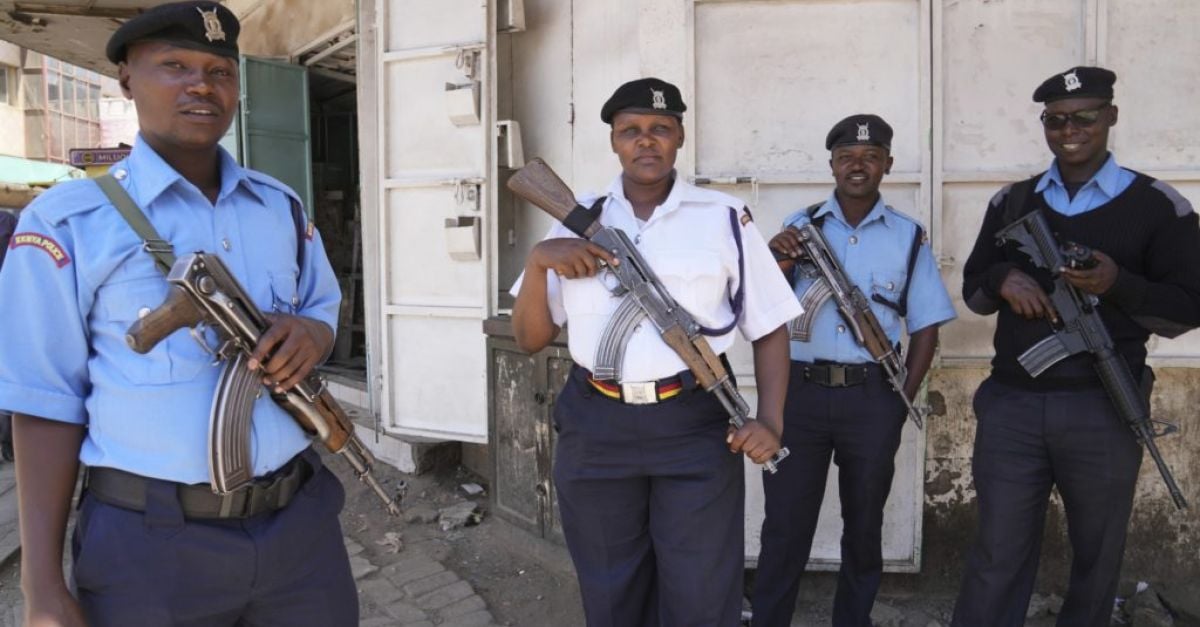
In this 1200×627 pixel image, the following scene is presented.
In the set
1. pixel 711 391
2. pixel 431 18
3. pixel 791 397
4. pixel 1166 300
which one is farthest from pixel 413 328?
pixel 1166 300

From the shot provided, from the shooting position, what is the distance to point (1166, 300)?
102 inches

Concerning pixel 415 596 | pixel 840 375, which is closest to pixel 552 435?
pixel 415 596

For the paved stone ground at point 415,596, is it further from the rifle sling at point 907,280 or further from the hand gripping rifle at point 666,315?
the rifle sling at point 907,280

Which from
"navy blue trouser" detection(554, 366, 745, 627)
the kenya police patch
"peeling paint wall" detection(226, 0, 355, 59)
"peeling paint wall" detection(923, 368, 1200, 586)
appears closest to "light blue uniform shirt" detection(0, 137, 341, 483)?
the kenya police patch

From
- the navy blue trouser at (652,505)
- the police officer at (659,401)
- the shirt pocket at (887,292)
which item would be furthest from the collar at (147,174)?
the shirt pocket at (887,292)

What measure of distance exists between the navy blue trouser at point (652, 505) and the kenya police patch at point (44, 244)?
131cm

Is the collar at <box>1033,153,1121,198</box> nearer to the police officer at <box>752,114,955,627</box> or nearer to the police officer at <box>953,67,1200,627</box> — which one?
the police officer at <box>953,67,1200,627</box>

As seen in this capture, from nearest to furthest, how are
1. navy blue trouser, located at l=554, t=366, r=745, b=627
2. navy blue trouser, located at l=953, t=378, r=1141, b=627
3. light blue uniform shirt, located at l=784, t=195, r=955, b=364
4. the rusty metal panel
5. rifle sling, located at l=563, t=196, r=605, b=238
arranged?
navy blue trouser, located at l=554, t=366, r=745, b=627
rifle sling, located at l=563, t=196, r=605, b=238
navy blue trouser, located at l=953, t=378, r=1141, b=627
light blue uniform shirt, located at l=784, t=195, r=955, b=364
the rusty metal panel

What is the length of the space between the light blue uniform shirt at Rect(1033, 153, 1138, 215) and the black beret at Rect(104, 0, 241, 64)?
2.55 meters

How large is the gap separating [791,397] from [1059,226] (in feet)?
3.57

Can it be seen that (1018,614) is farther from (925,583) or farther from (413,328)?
(413,328)

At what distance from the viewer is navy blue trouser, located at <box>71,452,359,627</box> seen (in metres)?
1.60

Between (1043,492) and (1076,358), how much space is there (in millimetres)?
478

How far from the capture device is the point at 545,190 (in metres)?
2.50
